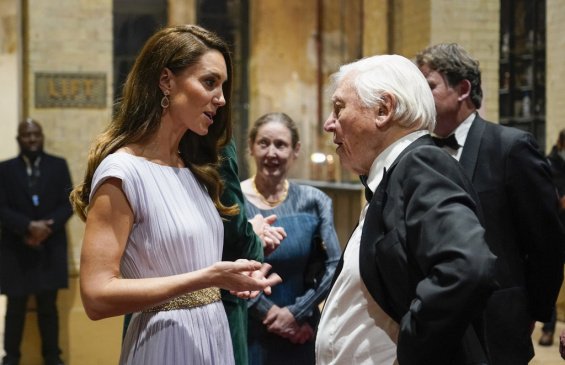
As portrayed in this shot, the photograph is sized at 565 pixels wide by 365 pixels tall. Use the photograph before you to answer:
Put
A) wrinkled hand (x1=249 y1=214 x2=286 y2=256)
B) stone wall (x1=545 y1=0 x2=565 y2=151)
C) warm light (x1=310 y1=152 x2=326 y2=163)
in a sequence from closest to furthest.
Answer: wrinkled hand (x1=249 y1=214 x2=286 y2=256), stone wall (x1=545 y1=0 x2=565 y2=151), warm light (x1=310 y1=152 x2=326 y2=163)

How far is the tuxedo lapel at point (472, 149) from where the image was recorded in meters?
3.40

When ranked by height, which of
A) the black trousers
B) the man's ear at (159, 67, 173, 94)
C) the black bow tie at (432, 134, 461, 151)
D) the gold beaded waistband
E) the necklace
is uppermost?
the man's ear at (159, 67, 173, 94)

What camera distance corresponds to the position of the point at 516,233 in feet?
11.0

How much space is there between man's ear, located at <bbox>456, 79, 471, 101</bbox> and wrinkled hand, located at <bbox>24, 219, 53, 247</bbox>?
4008 millimetres

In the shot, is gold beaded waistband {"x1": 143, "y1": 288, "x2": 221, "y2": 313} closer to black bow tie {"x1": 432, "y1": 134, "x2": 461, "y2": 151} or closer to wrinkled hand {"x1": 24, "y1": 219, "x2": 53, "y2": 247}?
black bow tie {"x1": 432, "y1": 134, "x2": 461, "y2": 151}

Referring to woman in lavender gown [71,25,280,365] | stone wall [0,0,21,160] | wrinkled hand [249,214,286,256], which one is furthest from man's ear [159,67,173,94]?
stone wall [0,0,21,160]

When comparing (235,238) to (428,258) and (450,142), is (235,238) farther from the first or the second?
(428,258)

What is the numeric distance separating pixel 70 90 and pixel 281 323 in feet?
14.4

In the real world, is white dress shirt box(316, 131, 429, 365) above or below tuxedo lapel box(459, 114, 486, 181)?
below

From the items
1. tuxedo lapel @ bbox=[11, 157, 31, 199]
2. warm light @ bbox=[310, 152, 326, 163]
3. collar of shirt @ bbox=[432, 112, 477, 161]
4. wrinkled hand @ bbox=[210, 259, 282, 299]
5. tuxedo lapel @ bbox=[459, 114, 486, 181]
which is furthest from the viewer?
warm light @ bbox=[310, 152, 326, 163]

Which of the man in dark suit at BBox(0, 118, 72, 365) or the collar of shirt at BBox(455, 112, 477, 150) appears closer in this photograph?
the collar of shirt at BBox(455, 112, 477, 150)

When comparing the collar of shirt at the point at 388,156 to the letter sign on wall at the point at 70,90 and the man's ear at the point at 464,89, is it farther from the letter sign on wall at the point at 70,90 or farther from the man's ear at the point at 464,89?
the letter sign on wall at the point at 70,90

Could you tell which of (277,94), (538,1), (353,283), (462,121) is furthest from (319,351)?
(277,94)

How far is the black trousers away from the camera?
22.2ft
